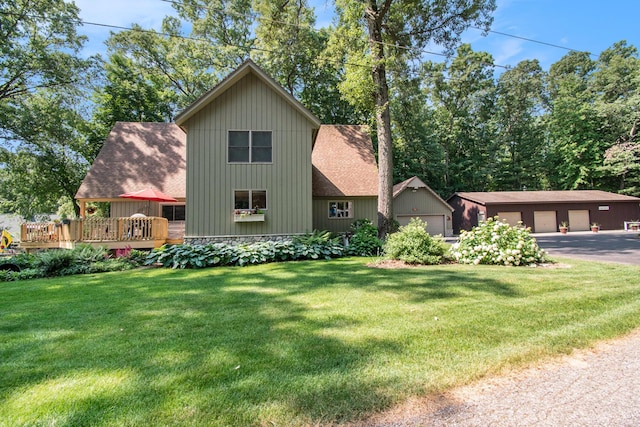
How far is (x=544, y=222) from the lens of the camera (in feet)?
85.0

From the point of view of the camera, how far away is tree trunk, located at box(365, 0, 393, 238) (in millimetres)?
12195

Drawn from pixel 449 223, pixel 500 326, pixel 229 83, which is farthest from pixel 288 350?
pixel 449 223

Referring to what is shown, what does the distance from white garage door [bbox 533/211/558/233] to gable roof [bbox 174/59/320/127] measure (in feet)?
75.6

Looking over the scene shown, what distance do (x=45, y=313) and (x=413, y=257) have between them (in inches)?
305

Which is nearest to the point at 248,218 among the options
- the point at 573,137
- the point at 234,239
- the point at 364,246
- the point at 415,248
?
the point at 234,239

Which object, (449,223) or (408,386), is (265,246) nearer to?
(408,386)

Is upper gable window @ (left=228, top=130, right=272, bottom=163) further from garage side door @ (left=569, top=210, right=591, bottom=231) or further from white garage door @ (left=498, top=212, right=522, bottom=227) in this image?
garage side door @ (left=569, top=210, right=591, bottom=231)

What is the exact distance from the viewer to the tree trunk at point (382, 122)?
40.0 ft

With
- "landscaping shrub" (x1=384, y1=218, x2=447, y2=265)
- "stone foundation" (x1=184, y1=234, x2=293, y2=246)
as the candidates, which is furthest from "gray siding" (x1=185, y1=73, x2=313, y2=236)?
"landscaping shrub" (x1=384, y1=218, x2=447, y2=265)

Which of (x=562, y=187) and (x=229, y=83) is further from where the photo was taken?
(x=562, y=187)

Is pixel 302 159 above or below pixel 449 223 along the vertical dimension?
above

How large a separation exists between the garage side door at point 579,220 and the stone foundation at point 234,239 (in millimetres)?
26458

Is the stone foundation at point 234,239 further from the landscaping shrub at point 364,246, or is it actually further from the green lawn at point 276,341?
the green lawn at point 276,341

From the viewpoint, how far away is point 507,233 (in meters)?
8.62
